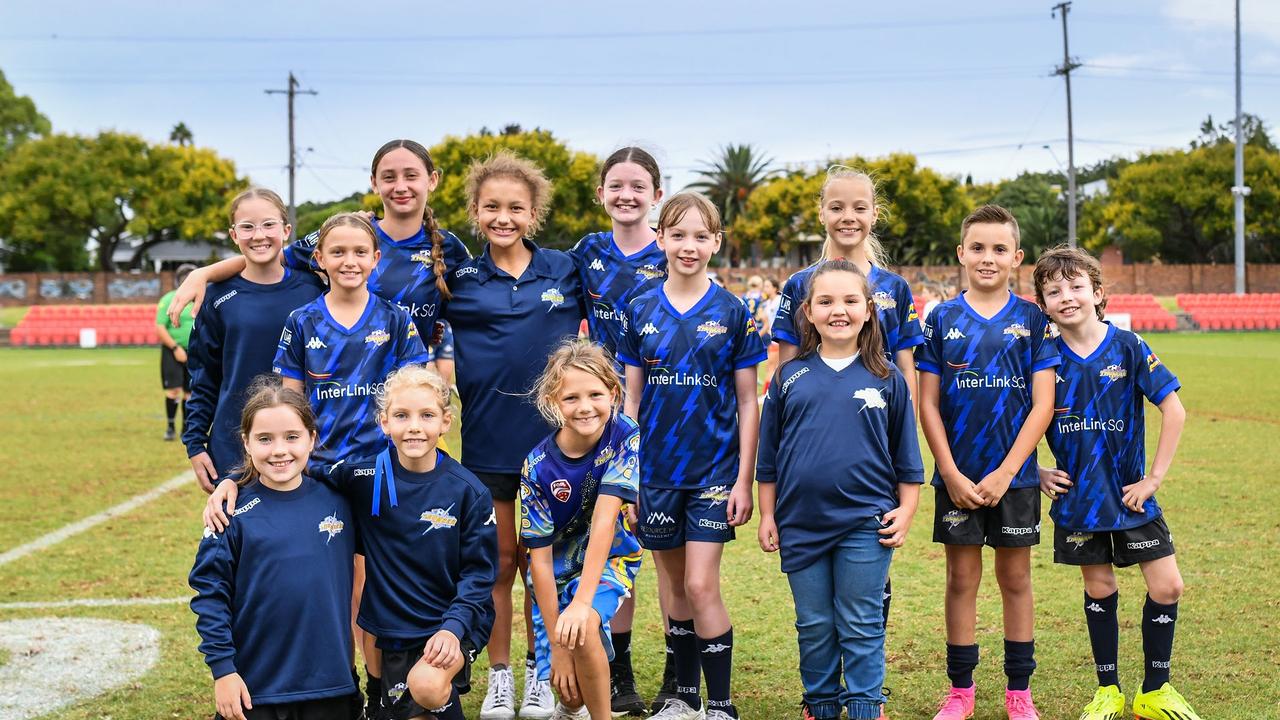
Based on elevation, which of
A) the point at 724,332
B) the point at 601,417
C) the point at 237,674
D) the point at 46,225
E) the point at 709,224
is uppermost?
Result: the point at 46,225

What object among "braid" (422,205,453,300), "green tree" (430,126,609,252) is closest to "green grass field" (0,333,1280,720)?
"braid" (422,205,453,300)

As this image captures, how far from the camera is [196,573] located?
3275 mm

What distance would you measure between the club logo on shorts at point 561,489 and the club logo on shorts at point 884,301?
1.32 m

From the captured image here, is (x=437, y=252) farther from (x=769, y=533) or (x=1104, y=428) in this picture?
(x=1104, y=428)

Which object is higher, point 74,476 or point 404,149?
point 404,149

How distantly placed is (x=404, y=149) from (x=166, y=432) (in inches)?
370

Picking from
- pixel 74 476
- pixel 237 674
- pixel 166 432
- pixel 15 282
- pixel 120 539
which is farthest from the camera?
pixel 15 282

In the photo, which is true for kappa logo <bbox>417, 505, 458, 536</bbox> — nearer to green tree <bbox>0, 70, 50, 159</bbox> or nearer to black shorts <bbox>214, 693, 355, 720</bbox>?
black shorts <bbox>214, 693, 355, 720</bbox>

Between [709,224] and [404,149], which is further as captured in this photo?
[404,149]

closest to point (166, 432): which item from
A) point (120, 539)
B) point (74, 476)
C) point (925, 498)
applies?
point (74, 476)

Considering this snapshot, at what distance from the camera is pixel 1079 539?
13.2ft

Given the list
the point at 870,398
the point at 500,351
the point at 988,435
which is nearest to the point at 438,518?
the point at 500,351

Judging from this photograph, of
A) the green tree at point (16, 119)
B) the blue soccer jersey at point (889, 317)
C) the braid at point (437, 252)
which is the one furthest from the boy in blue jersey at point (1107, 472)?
the green tree at point (16, 119)

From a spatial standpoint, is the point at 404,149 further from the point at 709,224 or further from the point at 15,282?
the point at 15,282
